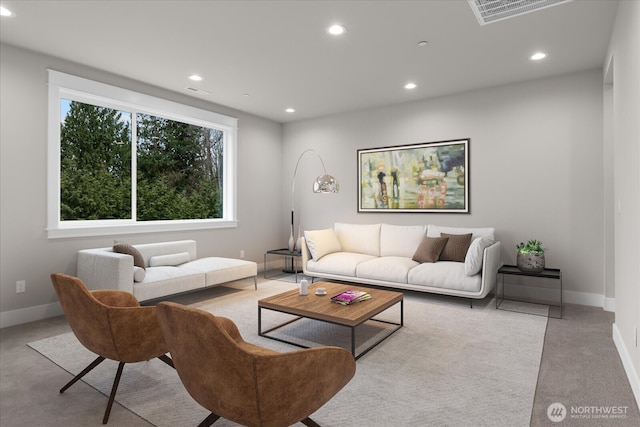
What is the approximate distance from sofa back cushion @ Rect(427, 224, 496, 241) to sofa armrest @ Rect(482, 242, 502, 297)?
22 cm

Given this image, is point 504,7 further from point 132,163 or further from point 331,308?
point 132,163

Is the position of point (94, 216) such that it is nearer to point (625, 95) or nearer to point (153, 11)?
point (153, 11)

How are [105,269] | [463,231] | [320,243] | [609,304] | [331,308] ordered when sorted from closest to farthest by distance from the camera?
[331,308], [105,269], [609,304], [463,231], [320,243]

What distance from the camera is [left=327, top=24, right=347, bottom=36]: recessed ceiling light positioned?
3229mm

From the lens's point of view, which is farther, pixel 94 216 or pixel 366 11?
pixel 94 216

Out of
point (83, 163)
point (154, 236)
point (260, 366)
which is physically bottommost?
point (260, 366)

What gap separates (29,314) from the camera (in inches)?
147

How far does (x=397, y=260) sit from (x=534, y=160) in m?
2.07

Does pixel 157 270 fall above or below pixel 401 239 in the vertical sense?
below

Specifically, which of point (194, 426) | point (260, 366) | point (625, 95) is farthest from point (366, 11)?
point (194, 426)

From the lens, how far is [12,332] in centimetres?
339

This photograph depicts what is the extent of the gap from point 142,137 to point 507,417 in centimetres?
488

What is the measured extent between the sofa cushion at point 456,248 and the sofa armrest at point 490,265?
0.35 meters

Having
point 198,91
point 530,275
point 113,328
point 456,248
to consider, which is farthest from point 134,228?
point 530,275
